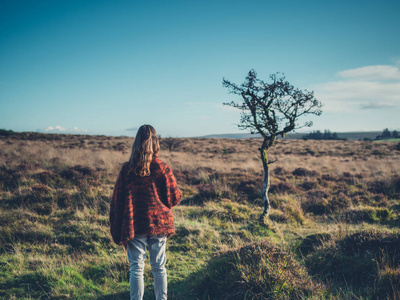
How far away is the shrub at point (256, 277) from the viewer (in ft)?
9.14

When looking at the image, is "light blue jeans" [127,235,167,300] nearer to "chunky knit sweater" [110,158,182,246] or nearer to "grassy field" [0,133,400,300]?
"chunky knit sweater" [110,158,182,246]

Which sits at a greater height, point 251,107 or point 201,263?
point 251,107

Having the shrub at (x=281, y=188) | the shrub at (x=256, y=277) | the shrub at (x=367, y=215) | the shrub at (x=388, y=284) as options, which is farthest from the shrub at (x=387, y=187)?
the shrub at (x=256, y=277)

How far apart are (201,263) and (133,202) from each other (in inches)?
86.3

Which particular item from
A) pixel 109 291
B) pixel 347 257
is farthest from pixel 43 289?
pixel 347 257

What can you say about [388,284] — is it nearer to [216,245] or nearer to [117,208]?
[216,245]

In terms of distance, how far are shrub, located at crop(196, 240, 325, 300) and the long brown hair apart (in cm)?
195

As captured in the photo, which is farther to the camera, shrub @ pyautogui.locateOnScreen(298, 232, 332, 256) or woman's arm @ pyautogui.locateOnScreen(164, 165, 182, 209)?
shrub @ pyautogui.locateOnScreen(298, 232, 332, 256)

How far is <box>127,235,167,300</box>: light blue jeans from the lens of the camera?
253cm

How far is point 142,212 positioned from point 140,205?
9 cm

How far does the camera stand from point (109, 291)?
3275 mm

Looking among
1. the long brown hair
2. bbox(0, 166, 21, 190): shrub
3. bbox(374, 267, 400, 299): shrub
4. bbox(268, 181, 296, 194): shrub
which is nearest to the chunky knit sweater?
the long brown hair

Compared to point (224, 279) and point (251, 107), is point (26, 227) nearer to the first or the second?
point (224, 279)

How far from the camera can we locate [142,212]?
2666mm
